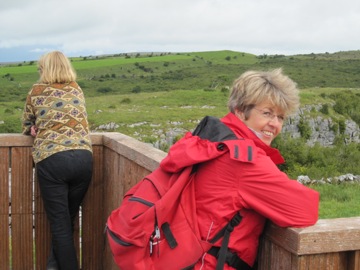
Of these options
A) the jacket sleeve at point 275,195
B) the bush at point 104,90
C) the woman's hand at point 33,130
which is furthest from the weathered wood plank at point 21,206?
the bush at point 104,90

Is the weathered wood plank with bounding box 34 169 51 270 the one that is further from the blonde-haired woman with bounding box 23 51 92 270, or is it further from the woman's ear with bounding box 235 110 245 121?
the woman's ear with bounding box 235 110 245 121

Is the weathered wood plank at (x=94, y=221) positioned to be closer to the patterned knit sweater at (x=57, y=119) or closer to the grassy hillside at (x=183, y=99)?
the patterned knit sweater at (x=57, y=119)

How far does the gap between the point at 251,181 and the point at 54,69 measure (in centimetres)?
254

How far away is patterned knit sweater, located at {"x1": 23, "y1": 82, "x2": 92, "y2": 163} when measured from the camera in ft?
13.7

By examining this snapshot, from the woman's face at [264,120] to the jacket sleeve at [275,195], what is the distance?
0.30 m

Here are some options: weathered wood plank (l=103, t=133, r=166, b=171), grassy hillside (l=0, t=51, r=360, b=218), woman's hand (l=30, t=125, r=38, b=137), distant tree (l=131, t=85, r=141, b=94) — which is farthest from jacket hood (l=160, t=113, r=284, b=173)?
distant tree (l=131, t=85, r=141, b=94)

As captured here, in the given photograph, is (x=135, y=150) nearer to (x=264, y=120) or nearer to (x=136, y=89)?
(x=264, y=120)

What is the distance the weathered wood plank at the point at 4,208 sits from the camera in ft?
14.7

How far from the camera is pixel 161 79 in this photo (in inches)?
2630

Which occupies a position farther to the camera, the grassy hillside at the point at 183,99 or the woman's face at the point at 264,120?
the grassy hillside at the point at 183,99

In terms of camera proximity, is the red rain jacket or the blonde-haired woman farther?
the blonde-haired woman

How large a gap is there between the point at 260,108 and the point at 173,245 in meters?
0.70

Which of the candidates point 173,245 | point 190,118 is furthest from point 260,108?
point 190,118

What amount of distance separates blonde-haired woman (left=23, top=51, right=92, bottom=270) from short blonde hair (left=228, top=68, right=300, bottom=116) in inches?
77.4
